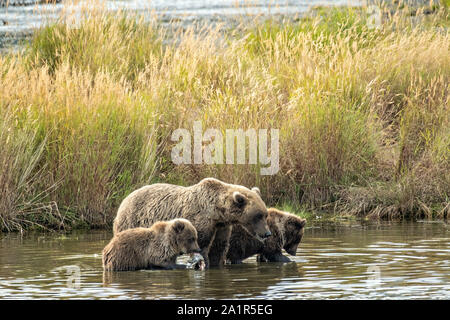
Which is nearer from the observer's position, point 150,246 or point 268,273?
point 268,273

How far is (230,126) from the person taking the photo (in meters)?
15.1

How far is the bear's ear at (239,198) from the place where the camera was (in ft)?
36.3

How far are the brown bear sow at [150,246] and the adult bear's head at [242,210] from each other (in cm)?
48

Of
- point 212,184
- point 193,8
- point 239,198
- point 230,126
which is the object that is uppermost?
point 193,8

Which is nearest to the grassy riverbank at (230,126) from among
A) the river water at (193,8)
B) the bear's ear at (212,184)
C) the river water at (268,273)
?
the river water at (268,273)

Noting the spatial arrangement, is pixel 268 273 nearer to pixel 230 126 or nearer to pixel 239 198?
pixel 239 198

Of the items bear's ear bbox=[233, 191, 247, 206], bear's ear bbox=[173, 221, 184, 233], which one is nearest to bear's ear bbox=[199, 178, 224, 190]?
bear's ear bbox=[233, 191, 247, 206]

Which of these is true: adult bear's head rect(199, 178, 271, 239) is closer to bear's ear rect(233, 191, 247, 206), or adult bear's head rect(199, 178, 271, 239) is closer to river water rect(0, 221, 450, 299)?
bear's ear rect(233, 191, 247, 206)

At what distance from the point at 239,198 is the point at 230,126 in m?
4.14

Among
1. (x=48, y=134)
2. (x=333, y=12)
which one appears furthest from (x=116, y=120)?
(x=333, y=12)

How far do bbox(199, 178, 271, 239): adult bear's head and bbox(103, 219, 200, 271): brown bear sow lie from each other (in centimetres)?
48

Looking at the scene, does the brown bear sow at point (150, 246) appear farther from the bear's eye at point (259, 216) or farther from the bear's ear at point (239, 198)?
the bear's eye at point (259, 216)

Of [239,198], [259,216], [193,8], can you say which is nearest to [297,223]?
[259,216]

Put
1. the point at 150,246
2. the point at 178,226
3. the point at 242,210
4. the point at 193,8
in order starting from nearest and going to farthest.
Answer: the point at 178,226 → the point at 150,246 → the point at 242,210 → the point at 193,8
